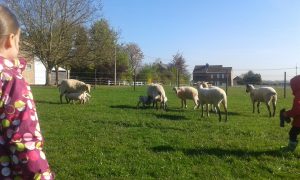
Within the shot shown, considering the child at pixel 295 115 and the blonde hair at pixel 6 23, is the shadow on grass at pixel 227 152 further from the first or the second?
the blonde hair at pixel 6 23

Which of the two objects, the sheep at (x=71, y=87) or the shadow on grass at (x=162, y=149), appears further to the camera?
the sheep at (x=71, y=87)

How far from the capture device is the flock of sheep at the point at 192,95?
50.5 feet

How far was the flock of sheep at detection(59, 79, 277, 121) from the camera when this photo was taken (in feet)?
50.5

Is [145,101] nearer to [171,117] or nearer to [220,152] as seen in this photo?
[171,117]

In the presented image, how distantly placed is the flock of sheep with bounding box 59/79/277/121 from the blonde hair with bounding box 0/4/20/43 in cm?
1290

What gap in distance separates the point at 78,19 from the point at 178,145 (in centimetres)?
3814

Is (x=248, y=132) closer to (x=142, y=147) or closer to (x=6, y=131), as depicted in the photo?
(x=142, y=147)

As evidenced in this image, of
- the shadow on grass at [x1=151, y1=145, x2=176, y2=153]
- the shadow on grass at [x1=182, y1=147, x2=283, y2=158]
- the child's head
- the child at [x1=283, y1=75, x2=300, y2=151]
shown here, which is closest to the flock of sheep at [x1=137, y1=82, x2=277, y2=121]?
the child at [x1=283, y1=75, x2=300, y2=151]

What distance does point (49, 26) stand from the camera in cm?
4412

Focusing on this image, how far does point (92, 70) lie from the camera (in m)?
61.0

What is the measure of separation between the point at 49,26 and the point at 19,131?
43304mm

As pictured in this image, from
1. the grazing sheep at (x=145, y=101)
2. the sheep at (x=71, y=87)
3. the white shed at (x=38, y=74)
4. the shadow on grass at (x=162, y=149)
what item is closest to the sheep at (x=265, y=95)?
the grazing sheep at (x=145, y=101)

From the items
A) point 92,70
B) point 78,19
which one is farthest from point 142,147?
point 92,70

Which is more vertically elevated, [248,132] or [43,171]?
[43,171]
